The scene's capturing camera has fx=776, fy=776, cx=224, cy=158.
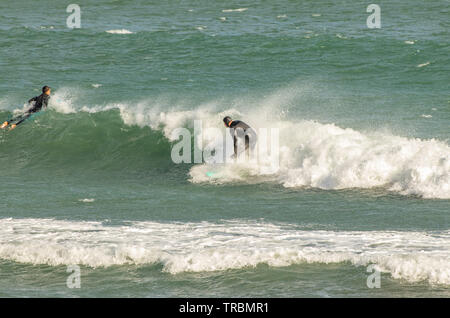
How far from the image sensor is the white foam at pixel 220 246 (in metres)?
10.5

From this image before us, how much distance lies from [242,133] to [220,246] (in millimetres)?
6139

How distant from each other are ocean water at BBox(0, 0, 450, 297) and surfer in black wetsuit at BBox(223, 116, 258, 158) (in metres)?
0.67

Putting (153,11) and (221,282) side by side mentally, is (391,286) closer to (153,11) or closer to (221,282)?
(221,282)

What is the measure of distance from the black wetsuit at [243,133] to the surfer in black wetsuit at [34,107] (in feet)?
20.1

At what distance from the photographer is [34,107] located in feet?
68.9

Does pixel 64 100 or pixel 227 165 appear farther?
pixel 64 100

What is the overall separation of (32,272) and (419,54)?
1932 centimetres

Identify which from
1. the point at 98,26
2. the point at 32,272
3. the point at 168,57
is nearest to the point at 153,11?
the point at 98,26

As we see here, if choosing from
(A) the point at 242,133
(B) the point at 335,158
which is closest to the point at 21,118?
(A) the point at 242,133

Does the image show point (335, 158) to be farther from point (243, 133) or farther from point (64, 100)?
point (64, 100)

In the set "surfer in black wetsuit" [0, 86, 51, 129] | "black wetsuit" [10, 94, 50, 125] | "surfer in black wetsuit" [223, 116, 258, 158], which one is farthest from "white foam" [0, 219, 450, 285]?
"black wetsuit" [10, 94, 50, 125]

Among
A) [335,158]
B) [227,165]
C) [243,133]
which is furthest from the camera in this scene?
[227,165]

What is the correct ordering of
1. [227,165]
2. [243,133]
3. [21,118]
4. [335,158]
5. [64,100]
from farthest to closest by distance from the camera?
[64,100] < [21,118] < [227,165] < [243,133] < [335,158]

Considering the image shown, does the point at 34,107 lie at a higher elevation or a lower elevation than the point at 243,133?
higher
